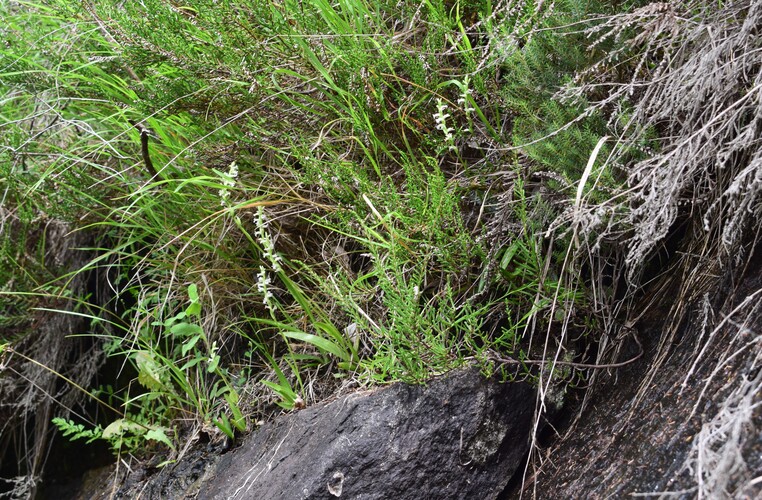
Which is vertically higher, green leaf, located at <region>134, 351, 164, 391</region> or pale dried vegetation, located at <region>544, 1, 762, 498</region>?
pale dried vegetation, located at <region>544, 1, 762, 498</region>

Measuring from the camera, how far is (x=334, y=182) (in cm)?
210

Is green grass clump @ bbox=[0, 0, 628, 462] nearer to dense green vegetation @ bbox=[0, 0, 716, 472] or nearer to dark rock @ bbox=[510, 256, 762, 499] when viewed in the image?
dense green vegetation @ bbox=[0, 0, 716, 472]

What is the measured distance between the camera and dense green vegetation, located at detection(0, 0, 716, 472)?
178 centimetres

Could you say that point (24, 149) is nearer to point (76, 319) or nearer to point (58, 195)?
point (58, 195)

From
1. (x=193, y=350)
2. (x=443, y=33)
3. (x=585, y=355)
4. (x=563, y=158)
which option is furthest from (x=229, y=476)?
(x=443, y=33)

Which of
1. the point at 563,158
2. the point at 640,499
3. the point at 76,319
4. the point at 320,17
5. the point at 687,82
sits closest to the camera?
the point at 640,499

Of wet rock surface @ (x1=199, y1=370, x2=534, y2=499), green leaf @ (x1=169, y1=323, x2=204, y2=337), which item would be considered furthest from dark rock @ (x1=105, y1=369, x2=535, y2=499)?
green leaf @ (x1=169, y1=323, x2=204, y2=337)

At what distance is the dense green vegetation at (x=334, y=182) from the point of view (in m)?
1.78

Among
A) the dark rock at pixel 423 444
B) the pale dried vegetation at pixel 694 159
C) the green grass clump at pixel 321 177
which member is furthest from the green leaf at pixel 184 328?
the pale dried vegetation at pixel 694 159

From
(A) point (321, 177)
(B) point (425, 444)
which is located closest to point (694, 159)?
(B) point (425, 444)

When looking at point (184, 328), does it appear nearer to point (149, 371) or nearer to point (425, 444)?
point (149, 371)

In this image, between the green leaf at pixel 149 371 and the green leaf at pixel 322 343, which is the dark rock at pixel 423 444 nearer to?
the green leaf at pixel 322 343

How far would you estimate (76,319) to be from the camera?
121 inches

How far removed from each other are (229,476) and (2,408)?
162cm
